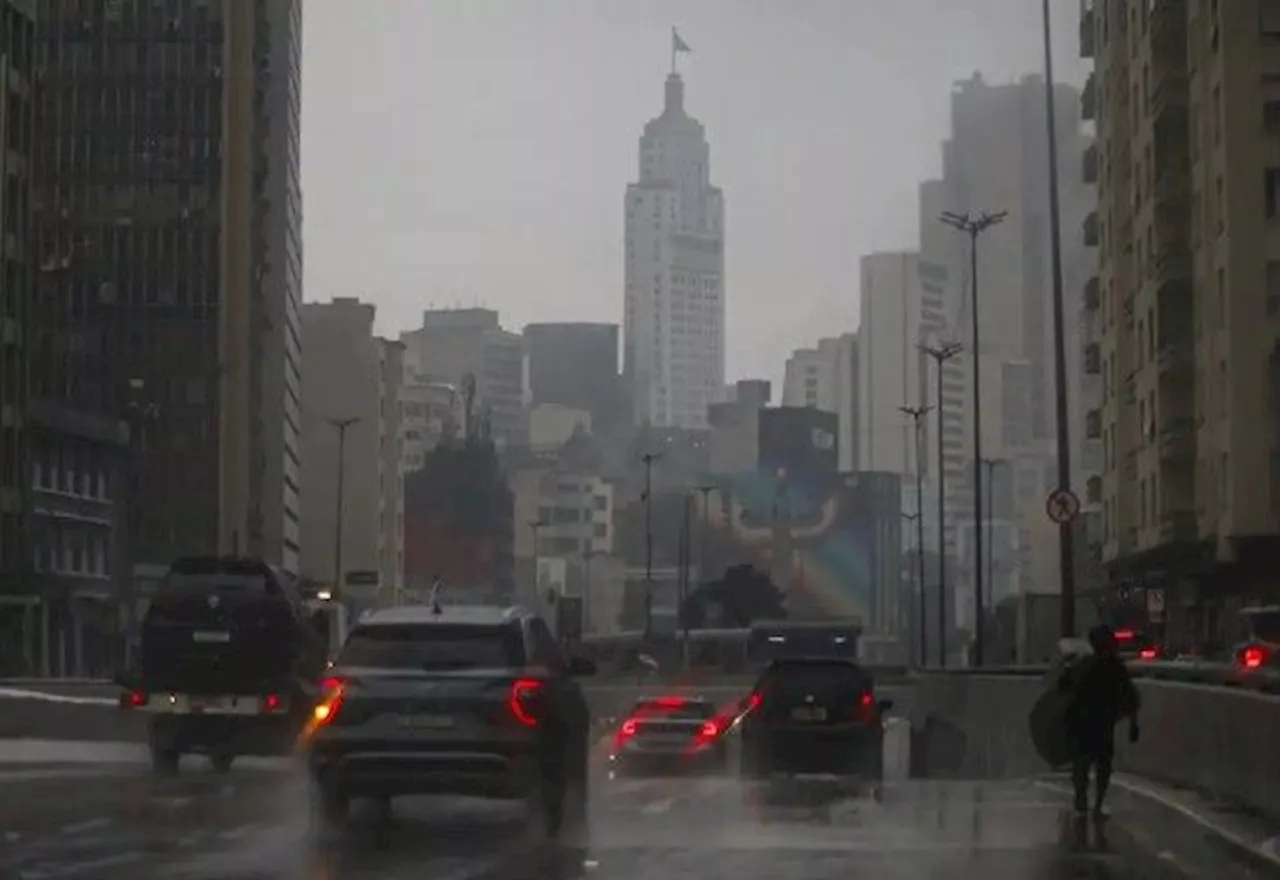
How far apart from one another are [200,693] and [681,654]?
103 meters

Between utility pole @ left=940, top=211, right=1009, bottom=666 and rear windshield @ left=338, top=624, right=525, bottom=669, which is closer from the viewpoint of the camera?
rear windshield @ left=338, top=624, right=525, bottom=669

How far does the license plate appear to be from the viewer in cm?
1914

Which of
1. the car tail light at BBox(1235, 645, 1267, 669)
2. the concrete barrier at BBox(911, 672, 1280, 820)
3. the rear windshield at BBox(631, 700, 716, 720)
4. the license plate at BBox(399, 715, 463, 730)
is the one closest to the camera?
the license plate at BBox(399, 715, 463, 730)

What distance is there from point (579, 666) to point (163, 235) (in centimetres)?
11407

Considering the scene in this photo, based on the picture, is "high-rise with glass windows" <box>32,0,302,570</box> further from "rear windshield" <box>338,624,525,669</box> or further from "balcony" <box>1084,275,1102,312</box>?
"rear windshield" <box>338,624,525,669</box>

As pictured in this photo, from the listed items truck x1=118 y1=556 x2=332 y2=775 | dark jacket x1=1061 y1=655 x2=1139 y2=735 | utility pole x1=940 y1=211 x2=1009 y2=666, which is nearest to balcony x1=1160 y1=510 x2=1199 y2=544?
utility pole x1=940 y1=211 x2=1009 y2=666

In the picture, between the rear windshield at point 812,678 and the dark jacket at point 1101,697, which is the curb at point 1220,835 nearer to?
the dark jacket at point 1101,697

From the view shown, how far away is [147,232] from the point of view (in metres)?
132

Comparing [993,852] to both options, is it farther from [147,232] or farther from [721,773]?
[147,232]

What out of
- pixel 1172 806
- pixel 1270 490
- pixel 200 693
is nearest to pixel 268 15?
pixel 1270 490

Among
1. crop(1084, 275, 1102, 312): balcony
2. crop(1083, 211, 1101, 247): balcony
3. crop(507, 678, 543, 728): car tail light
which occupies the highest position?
crop(1083, 211, 1101, 247): balcony

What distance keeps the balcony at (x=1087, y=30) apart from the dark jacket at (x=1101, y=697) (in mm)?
77297

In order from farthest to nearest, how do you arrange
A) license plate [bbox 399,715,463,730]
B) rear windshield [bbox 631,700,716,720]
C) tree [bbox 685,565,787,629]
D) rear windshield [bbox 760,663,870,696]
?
tree [bbox 685,565,787,629] < rear windshield [bbox 631,700,716,720] < rear windshield [bbox 760,663,870,696] < license plate [bbox 399,715,463,730]

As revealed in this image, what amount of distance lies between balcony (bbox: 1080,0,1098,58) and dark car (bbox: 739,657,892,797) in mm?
61529
